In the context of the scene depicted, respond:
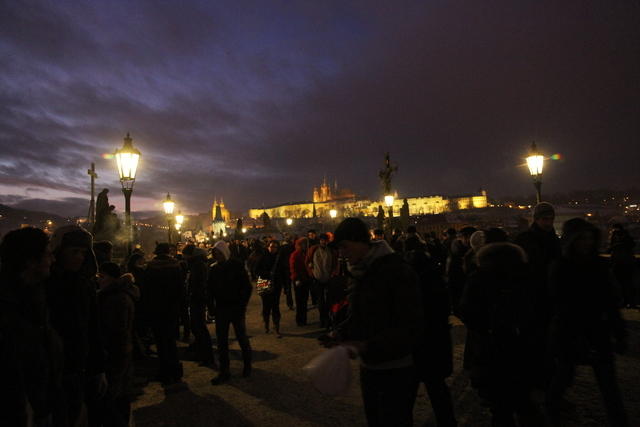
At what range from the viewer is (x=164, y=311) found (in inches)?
222

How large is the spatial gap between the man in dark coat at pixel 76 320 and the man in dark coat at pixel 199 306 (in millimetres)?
3347

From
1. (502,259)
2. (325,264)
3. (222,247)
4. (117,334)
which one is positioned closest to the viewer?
(502,259)

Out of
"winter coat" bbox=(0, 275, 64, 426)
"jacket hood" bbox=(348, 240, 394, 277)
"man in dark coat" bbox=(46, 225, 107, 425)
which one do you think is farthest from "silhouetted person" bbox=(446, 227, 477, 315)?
"winter coat" bbox=(0, 275, 64, 426)

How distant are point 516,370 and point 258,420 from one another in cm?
278

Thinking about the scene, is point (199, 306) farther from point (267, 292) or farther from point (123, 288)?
point (123, 288)

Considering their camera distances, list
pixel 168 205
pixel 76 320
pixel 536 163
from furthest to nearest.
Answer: pixel 168 205 < pixel 536 163 < pixel 76 320

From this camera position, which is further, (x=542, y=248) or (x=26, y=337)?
(x=542, y=248)

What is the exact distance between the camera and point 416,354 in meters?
3.23

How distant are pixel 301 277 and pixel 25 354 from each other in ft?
23.8

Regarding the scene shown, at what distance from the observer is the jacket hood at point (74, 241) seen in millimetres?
2926

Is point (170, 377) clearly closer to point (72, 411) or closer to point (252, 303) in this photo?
point (72, 411)

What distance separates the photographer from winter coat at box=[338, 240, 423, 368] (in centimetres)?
233

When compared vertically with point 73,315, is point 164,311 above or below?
below

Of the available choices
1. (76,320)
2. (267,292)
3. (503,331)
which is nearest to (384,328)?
(503,331)
